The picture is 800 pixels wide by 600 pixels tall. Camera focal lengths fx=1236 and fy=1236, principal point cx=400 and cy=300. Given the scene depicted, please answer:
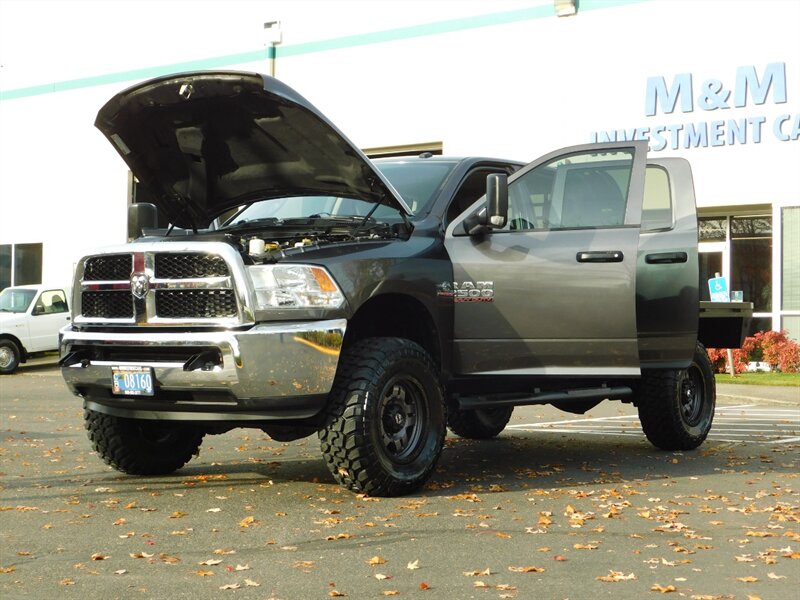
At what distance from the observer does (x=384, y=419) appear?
24.5ft

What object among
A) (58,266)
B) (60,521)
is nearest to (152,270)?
(60,521)

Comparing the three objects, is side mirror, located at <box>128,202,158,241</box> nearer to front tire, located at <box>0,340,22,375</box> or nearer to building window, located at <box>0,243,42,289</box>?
front tire, located at <box>0,340,22,375</box>

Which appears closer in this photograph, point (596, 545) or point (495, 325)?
point (596, 545)

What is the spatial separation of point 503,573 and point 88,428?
3.86 metres

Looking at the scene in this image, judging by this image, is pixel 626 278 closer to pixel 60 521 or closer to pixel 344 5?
pixel 60 521

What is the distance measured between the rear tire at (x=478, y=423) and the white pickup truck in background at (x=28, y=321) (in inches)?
616

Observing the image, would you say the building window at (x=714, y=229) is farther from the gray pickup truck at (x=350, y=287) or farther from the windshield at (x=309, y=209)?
the windshield at (x=309, y=209)

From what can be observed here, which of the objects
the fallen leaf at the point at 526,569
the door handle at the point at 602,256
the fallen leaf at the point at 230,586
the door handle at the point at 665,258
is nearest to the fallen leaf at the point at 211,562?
the fallen leaf at the point at 230,586

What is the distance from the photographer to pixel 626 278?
26.9ft

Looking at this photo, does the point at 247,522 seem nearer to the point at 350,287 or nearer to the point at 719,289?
the point at 350,287

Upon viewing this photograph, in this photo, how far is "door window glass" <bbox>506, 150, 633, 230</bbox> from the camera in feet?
28.2

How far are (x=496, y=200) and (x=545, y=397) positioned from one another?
1575mm

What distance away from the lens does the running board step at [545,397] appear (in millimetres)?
8250

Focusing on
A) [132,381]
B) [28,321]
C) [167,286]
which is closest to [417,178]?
[167,286]
